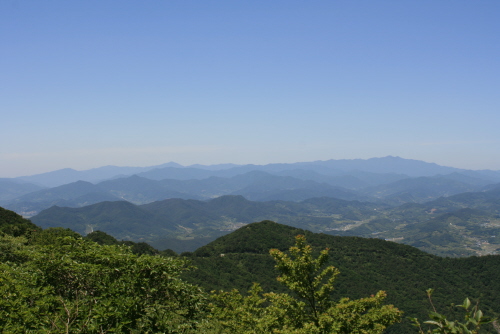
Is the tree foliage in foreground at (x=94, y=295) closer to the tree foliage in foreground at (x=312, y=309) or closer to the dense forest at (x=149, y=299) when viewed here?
the dense forest at (x=149, y=299)

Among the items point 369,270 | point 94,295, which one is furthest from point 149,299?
point 369,270

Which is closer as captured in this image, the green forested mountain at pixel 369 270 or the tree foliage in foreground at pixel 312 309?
the tree foliage in foreground at pixel 312 309

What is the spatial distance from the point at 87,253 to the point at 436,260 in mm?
132937

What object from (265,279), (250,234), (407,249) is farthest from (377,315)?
(407,249)

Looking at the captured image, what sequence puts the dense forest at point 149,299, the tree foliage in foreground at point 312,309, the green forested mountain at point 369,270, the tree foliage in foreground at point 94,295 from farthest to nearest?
the green forested mountain at point 369,270 < the tree foliage in foreground at point 312,309 < the dense forest at point 149,299 < the tree foliage in foreground at point 94,295

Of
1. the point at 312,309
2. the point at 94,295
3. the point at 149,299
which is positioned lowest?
the point at 312,309

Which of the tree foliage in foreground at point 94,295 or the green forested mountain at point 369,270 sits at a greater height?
the tree foliage in foreground at point 94,295

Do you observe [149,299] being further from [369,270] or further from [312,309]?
[369,270]

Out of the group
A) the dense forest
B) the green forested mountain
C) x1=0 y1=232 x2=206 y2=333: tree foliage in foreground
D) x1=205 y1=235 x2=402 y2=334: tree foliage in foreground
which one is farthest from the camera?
the green forested mountain

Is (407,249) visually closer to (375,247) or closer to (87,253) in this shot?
(375,247)

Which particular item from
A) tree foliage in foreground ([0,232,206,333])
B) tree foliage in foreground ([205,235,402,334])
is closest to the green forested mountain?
tree foliage in foreground ([0,232,206,333])

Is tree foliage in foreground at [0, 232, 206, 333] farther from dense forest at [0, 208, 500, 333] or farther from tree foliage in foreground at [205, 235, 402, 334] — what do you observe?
tree foliage in foreground at [205, 235, 402, 334]

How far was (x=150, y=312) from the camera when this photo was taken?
13.5m

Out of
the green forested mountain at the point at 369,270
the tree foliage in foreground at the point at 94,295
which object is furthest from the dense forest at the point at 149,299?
the green forested mountain at the point at 369,270
